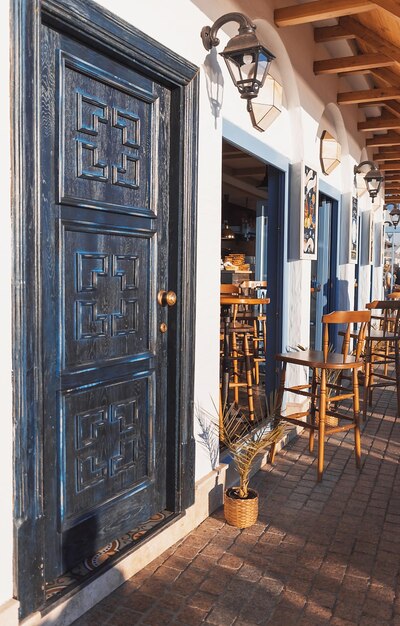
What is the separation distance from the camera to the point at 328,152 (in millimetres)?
5668

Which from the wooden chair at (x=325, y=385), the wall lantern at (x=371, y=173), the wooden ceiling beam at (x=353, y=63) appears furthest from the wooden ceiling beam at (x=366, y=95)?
the wooden chair at (x=325, y=385)

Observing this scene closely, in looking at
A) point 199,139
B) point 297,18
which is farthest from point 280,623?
point 297,18

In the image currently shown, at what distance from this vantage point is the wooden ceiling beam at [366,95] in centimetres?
595

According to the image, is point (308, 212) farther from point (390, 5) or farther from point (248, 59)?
point (248, 59)

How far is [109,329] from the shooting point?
2.48 meters

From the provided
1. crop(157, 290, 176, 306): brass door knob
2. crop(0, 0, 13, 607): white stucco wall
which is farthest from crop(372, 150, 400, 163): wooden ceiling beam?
crop(0, 0, 13, 607): white stucco wall

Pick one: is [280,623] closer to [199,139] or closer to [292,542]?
[292,542]

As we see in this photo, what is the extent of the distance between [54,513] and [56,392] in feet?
1.48

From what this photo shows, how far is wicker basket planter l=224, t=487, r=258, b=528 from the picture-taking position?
291 cm

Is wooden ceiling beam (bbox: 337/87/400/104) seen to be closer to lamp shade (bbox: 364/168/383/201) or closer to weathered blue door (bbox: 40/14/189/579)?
lamp shade (bbox: 364/168/383/201)

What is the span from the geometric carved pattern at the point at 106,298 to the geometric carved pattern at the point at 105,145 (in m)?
0.32

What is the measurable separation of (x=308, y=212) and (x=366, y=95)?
1900 millimetres

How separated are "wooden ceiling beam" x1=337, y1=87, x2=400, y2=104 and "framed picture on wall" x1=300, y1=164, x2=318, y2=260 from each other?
4.84 ft

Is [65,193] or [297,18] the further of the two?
[297,18]
